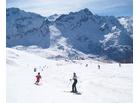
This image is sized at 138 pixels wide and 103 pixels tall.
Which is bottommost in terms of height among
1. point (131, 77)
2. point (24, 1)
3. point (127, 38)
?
point (131, 77)

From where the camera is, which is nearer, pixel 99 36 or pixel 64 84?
pixel 64 84

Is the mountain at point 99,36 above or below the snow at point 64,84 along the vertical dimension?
above

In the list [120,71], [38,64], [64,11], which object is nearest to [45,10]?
[64,11]

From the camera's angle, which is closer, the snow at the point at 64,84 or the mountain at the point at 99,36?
the snow at the point at 64,84

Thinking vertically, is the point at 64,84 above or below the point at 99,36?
below

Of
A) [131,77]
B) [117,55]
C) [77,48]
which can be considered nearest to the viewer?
[131,77]

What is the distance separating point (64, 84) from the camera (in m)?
11.1

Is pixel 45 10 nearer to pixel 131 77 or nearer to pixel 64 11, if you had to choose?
pixel 64 11

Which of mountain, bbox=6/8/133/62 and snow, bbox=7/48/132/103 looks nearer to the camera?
snow, bbox=7/48/132/103

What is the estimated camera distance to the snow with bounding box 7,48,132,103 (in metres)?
10.4

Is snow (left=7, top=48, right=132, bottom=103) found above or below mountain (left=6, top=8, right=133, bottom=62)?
below

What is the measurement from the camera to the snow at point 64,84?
10.4m

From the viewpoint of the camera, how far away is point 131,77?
35.0 feet

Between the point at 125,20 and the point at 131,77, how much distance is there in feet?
4.29
